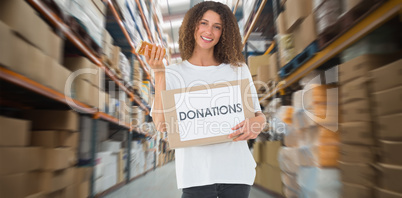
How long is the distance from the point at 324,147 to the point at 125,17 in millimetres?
2663

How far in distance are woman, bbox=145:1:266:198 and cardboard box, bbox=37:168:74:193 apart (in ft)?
3.64

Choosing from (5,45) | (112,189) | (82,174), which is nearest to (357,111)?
(5,45)

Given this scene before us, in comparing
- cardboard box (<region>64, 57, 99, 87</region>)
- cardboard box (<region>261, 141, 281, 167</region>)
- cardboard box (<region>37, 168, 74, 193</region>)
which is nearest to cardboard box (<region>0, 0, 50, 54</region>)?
cardboard box (<region>64, 57, 99, 87</region>)

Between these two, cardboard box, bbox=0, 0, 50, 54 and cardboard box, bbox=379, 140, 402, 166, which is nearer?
cardboard box, bbox=379, 140, 402, 166

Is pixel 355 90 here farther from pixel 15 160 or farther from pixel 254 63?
pixel 254 63

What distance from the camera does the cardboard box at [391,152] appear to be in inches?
36.4

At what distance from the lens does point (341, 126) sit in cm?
130

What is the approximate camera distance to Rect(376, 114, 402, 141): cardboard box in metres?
0.92

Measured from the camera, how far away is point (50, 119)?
1.75 metres

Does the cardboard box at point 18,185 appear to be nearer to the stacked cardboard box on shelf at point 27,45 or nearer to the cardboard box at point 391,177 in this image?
the stacked cardboard box on shelf at point 27,45

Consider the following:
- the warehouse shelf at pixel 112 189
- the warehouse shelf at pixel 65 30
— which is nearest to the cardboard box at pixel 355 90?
the warehouse shelf at pixel 65 30

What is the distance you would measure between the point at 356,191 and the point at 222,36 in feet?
3.32

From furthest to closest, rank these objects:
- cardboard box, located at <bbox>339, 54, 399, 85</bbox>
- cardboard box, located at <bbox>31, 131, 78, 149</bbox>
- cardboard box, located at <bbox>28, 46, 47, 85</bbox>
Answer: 1. cardboard box, located at <bbox>31, 131, 78, 149</bbox>
2. cardboard box, located at <bbox>28, 46, 47, 85</bbox>
3. cardboard box, located at <bbox>339, 54, 399, 85</bbox>

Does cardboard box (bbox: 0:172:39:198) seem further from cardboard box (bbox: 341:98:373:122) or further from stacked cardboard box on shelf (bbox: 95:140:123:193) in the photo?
cardboard box (bbox: 341:98:373:122)
